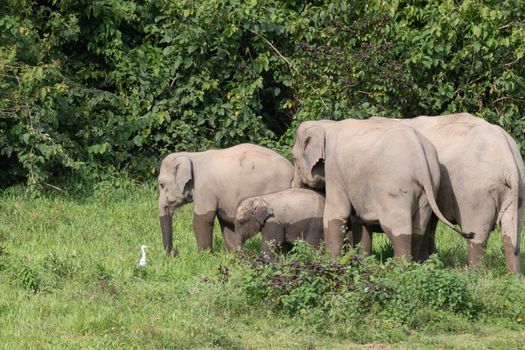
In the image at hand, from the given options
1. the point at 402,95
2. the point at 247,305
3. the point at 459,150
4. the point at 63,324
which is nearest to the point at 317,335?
the point at 247,305

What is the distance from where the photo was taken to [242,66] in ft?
52.9

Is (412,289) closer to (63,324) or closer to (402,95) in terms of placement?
(63,324)

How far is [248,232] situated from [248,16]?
16.7ft

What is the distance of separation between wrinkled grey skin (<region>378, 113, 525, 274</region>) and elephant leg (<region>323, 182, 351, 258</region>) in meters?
0.80

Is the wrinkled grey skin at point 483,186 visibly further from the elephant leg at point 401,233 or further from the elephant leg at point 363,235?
the elephant leg at point 363,235

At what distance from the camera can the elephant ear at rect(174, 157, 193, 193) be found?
484 inches

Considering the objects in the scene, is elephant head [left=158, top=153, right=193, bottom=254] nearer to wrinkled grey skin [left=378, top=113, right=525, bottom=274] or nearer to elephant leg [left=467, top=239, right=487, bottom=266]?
wrinkled grey skin [left=378, top=113, right=525, bottom=274]

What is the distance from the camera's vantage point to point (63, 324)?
8.62 meters

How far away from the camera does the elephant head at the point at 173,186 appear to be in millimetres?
12297

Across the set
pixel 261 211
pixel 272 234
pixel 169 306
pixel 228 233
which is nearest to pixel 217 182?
pixel 228 233

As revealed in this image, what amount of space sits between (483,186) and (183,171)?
3168 mm

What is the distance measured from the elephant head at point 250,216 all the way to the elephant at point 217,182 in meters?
0.46

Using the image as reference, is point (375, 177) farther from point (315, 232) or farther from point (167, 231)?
point (167, 231)

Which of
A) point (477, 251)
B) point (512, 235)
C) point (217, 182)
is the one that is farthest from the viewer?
point (217, 182)
